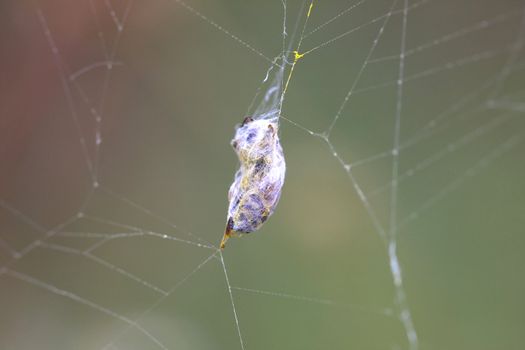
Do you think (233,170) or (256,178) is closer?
(256,178)

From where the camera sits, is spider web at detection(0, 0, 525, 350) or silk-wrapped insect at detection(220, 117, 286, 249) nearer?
silk-wrapped insect at detection(220, 117, 286, 249)

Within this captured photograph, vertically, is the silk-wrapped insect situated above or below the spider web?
below

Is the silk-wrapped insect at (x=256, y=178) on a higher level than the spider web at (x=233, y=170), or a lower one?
lower

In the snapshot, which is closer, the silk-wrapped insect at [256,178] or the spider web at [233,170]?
the silk-wrapped insect at [256,178]

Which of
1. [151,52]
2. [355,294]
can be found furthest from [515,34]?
[151,52]

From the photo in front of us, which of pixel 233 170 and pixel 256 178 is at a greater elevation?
pixel 233 170
